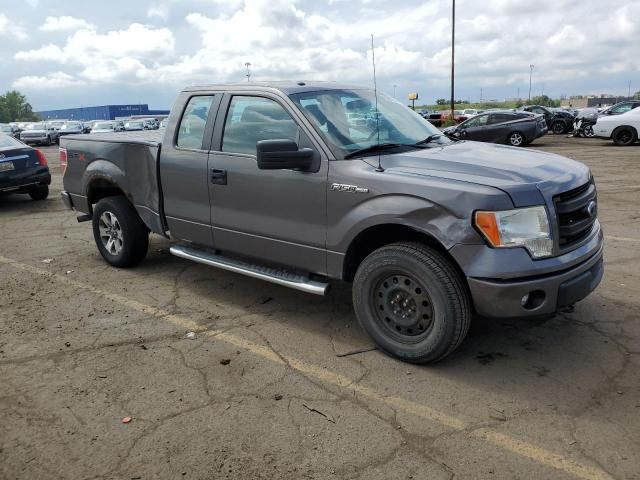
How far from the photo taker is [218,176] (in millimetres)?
4555

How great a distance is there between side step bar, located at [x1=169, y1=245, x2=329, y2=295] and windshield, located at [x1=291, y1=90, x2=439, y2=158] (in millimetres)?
976

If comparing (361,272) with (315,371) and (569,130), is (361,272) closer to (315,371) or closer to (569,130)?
(315,371)

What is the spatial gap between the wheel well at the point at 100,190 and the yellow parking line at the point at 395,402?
1335 mm

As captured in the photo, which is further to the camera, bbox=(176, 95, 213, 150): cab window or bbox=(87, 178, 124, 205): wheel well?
bbox=(87, 178, 124, 205): wheel well

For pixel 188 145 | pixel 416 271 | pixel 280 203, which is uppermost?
pixel 188 145

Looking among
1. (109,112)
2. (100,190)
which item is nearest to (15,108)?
(109,112)

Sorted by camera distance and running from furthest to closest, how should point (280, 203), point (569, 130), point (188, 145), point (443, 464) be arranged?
point (569, 130) < point (188, 145) < point (280, 203) < point (443, 464)

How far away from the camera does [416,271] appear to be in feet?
11.4

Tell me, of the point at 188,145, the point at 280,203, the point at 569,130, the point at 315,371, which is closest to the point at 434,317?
the point at 315,371

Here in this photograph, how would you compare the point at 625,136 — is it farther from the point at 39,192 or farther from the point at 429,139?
the point at 39,192

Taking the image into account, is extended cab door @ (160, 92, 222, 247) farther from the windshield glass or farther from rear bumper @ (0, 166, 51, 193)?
the windshield glass

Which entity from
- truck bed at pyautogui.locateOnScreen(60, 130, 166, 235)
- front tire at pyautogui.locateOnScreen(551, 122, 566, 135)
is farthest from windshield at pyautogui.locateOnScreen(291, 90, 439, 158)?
front tire at pyautogui.locateOnScreen(551, 122, 566, 135)

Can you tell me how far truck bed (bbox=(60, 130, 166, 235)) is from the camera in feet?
17.1

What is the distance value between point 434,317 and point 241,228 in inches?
70.9
